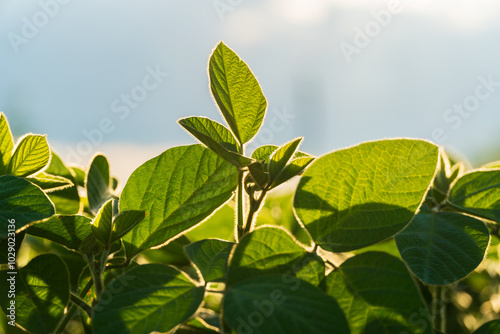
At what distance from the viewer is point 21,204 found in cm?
46

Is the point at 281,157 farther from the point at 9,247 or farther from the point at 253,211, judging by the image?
the point at 9,247

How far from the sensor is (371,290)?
45 cm

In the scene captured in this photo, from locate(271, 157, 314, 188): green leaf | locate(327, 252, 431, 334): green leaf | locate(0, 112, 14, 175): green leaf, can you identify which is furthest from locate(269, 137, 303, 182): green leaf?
locate(0, 112, 14, 175): green leaf

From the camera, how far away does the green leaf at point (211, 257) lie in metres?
0.48

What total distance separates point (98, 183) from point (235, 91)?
302 millimetres

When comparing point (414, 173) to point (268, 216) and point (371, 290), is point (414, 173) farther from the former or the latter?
point (268, 216)

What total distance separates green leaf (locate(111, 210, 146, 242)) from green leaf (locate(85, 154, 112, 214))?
17 cm

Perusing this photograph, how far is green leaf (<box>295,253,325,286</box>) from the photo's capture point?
46 cm

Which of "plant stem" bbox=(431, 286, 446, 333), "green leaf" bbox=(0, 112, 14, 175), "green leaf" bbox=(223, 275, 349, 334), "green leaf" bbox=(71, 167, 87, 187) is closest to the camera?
"green leaf" bbox=(223, 275, 349, 334)

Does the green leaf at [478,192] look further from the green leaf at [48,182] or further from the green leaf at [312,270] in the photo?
the green leaf at [48,182]

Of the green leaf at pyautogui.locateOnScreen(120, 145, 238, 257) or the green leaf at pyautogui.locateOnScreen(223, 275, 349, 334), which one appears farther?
the green leaf at pyautogui.locateOnScreen(120, 145, 238, 257)

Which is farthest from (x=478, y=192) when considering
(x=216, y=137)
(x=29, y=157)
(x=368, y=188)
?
(x=29, y=157)

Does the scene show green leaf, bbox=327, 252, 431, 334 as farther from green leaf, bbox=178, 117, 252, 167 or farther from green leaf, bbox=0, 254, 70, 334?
green leaf, bbox=0, 254, 70, 334

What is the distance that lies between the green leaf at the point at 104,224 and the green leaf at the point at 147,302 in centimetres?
7
